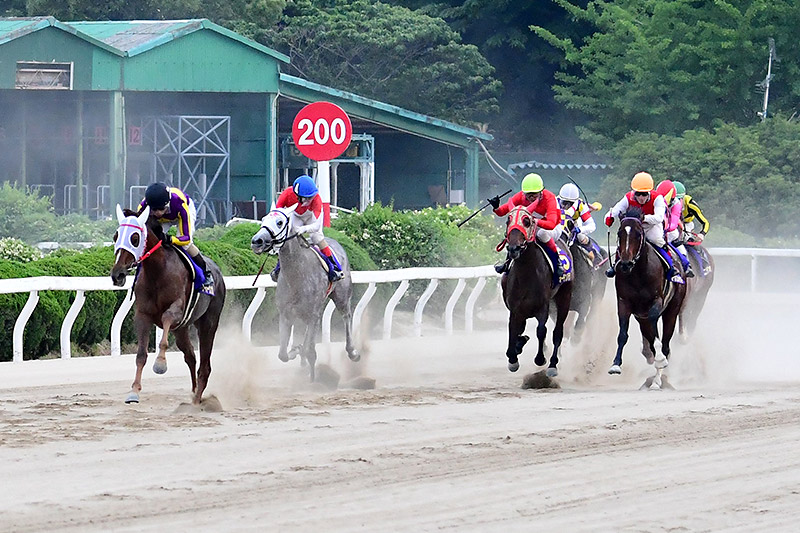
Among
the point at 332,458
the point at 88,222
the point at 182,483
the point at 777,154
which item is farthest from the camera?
the point at 777,154

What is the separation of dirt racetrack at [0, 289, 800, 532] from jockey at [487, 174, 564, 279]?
1218 mm

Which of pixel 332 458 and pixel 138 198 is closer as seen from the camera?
pixel 332 458

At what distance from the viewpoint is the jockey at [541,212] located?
1298 cm

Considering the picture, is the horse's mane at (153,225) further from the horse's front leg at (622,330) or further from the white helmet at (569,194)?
the white helmet at (569,194)

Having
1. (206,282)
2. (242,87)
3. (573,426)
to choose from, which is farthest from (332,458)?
(242,87)

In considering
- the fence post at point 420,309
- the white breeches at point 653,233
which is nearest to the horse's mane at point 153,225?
the white breeches at point 653,233

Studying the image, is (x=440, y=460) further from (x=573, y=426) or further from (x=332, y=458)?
(x=573, y=426)

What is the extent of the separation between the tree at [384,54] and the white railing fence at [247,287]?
19.5 meters

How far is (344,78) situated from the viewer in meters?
40.0

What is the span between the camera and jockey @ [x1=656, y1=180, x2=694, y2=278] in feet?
44.5

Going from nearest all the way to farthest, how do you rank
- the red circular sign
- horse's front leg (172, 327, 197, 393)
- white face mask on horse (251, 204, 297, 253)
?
horse's front leg (172, 327, 197, 393) → white face mask on horse (251, 204, 297, 253) → the red circular sign

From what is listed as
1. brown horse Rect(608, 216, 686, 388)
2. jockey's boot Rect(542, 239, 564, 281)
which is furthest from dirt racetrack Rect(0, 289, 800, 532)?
jockey's boot Rect(542, 239, 564, 281)

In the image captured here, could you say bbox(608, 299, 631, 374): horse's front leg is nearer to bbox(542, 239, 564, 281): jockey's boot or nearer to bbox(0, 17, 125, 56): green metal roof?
bbox(542, 239, 564, 281): jockey's boot

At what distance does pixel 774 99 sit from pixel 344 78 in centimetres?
1205
